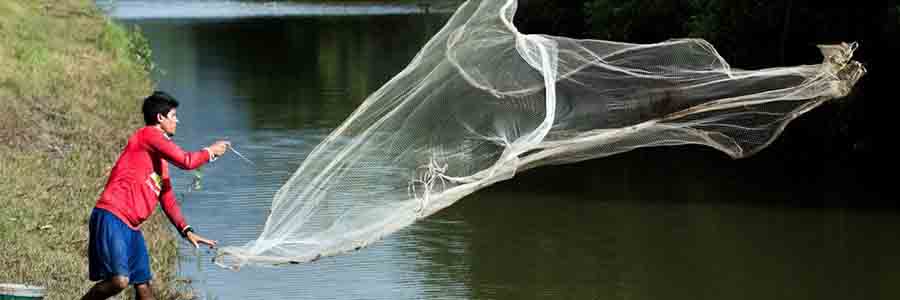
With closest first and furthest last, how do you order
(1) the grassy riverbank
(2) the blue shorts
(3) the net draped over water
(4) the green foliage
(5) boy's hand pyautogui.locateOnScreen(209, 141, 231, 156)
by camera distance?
(2) the blue shorts → (5) boy's hand pyautogui.locateOnScreen(209, 141, 231, 156) → (3) the net draped over water → (1) the grassy riverbank → (4) the green foliage

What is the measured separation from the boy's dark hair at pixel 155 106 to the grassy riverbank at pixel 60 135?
1.40m

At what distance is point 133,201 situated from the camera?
646 centimetres

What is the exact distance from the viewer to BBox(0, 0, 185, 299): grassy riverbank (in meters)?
8.47

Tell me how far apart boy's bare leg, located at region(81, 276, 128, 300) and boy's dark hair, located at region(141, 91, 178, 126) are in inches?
27.6

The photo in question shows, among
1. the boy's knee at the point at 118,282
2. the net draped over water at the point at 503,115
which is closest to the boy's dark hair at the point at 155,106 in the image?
the boy's knee at the point at 118,282

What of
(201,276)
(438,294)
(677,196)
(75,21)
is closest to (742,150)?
(438,294)

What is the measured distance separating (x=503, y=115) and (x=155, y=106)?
7.69 ft

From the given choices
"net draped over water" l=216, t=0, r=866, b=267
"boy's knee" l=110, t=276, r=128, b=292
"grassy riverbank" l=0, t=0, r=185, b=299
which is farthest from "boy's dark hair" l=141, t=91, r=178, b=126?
"grassy riverbank" l=0, t=0, r=185, b=299

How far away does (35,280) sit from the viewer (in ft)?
25.6

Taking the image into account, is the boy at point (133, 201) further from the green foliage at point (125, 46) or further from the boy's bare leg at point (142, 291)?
the green foliage at point (125, 46)

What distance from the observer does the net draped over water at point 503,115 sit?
7.45 metres

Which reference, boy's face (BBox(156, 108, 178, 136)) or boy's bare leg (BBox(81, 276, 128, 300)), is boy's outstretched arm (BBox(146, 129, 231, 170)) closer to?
boy's face (BBox(156, 108, 178, 136))

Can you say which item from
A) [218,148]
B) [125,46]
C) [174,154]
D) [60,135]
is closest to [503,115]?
[218,148]

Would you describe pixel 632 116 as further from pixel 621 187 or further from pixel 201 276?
pixel 621 187
